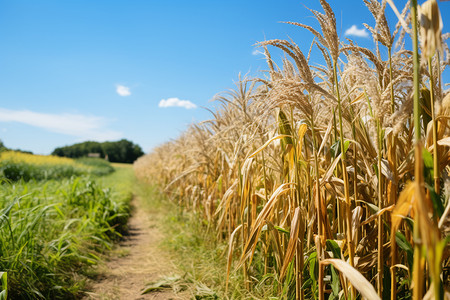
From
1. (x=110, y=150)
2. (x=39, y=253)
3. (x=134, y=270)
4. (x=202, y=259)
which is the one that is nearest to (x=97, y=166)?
(x=134, y=270)

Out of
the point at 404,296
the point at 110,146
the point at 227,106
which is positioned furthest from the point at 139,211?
the point at 110,146

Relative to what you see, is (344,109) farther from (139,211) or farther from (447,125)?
(139,211)

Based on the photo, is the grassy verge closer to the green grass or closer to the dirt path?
the dirt path

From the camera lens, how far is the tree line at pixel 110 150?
224 ft

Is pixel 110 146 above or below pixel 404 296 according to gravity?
above

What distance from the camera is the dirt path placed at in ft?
9.09

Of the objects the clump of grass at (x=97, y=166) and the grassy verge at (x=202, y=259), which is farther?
the clump of grass at (x=97, y=166)

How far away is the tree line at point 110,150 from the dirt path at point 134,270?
6560 cm

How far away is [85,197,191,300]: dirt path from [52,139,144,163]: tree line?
65.6 meters

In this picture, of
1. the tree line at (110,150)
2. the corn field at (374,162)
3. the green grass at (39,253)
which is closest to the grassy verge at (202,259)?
the corn field at (374,162)

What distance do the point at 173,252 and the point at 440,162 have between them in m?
3.40

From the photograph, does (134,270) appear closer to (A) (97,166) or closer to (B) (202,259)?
(B) (202,259)

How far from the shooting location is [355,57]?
138 cm

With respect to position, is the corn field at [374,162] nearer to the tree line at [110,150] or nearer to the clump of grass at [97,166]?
the clump of grass at [97,166]
